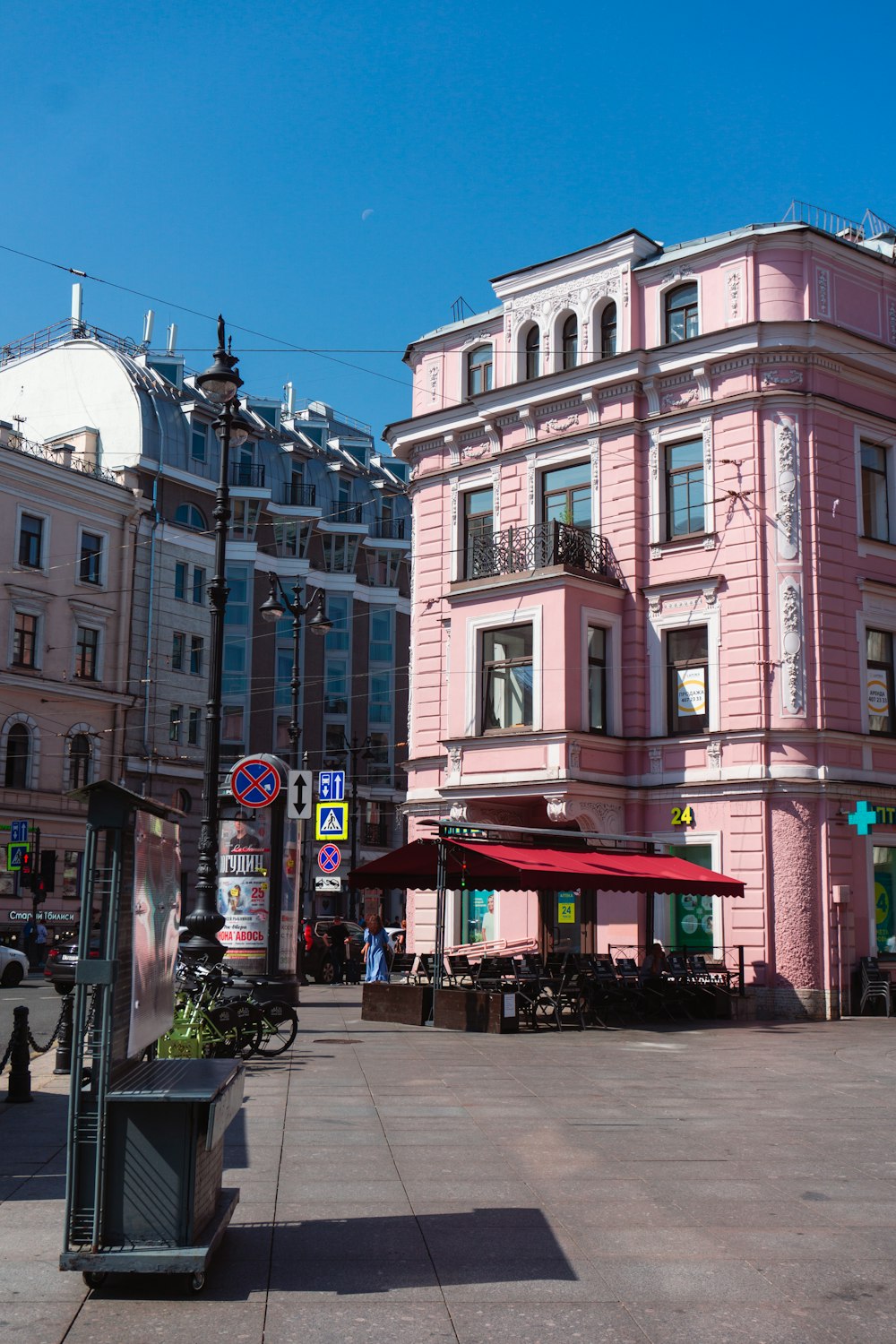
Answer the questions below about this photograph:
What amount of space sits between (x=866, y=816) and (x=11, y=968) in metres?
18.7

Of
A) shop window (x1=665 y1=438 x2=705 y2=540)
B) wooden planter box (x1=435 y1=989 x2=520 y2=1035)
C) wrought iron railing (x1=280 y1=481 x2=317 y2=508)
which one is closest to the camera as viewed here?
wooden planter box (x1=435 y1=989 x2=520 y2=1035)

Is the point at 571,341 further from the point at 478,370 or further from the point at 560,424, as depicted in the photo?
the point at 478,370

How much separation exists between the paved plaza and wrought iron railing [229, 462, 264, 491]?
52.6m

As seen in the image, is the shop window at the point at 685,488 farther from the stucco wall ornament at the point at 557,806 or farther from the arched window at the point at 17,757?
the arched window at the point at 17,757

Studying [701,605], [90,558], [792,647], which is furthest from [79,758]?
[792,647]

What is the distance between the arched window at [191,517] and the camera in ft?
195

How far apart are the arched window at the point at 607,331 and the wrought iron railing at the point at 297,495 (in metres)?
40.3

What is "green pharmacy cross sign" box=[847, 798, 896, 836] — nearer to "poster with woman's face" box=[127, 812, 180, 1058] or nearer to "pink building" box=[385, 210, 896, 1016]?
"pink building" box=[385, 210, 896, 1016]

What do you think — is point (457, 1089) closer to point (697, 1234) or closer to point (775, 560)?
point (697, 1234)

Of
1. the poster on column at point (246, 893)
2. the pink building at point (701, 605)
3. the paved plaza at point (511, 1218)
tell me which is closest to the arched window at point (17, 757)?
the pink building at point (701, 605)

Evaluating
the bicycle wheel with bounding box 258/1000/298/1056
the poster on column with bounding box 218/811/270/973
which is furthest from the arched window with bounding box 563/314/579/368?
the bicycle wheel with bounding box 258/1000/298/1056

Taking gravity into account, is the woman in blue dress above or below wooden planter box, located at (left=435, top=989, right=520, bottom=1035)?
above

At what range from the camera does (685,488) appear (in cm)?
2842

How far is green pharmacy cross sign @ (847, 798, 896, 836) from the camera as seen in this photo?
25.5 m
